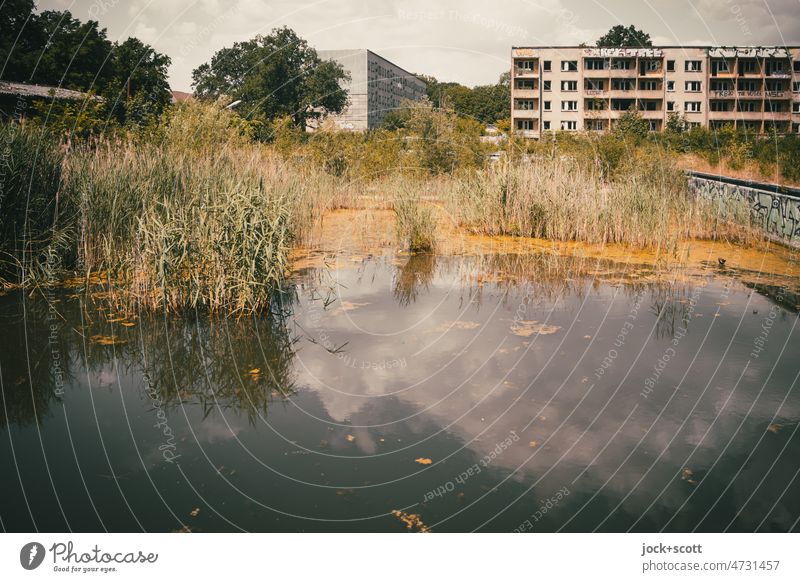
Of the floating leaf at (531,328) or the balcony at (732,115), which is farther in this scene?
the balcony at (732,115)

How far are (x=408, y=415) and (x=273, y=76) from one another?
184 feet

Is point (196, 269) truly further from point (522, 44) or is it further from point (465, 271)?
point (522, 44)

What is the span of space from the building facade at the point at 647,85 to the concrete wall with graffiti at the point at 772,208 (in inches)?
2183

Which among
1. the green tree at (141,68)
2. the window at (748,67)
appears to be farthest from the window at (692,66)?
the green tree at (141,68)

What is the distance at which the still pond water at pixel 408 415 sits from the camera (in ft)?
14.2

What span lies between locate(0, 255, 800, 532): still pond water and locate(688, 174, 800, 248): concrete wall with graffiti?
4163 millimetres

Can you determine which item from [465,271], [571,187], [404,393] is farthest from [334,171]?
[404,393]

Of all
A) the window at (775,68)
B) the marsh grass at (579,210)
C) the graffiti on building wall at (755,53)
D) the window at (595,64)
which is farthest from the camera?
the window at (595,64)

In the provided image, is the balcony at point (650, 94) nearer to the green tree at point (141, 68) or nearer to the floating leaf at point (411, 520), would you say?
the green tree at point (141, 68)

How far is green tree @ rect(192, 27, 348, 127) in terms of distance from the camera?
182ft

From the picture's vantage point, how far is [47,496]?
175 inches

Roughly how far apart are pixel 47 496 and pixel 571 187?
1214cm

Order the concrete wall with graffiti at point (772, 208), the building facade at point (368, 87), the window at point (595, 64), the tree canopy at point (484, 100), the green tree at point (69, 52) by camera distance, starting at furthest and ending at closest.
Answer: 1. the building facade at point (368, 87)
2. the tree canopy at point (484, 100)
3. the window at point (595, 64)
4. the green tree at point (69, 52)
5. the concrete wall with graffiti at point (772, 208)

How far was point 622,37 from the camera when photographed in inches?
A: 3551
